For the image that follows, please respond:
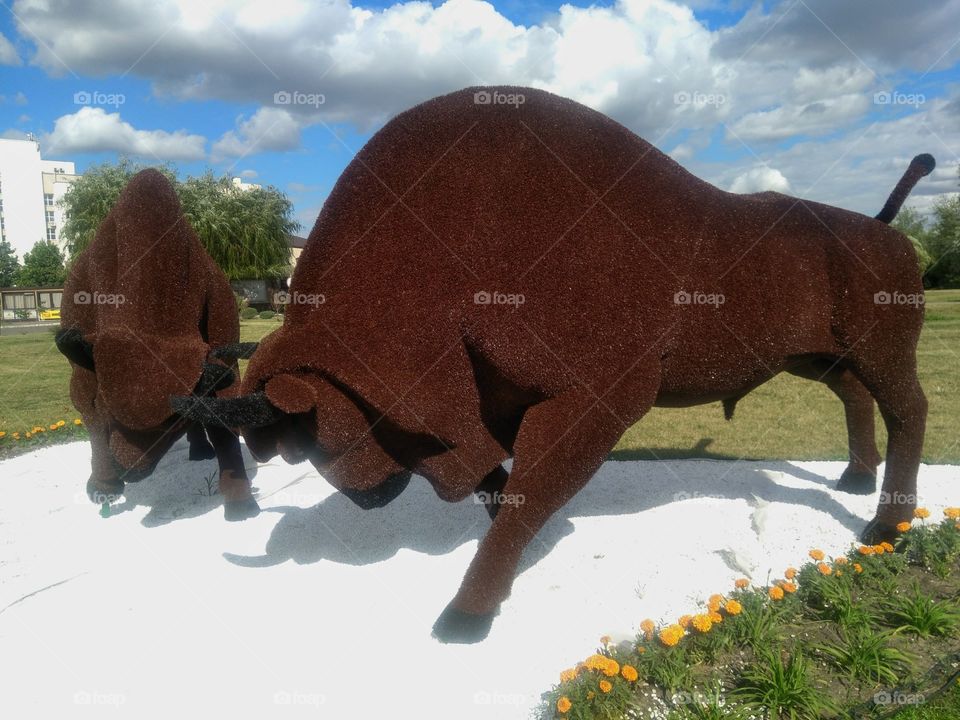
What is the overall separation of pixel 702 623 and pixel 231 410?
244cm

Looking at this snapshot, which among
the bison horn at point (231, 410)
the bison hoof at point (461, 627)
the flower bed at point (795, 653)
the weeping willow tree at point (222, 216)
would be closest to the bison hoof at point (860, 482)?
the flower bed at point (795, 653)

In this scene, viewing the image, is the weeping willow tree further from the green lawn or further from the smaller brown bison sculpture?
the smaller brown bison sculpture

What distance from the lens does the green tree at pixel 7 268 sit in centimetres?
5566

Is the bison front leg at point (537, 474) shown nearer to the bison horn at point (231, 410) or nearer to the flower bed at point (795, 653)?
the flower bed at point (795, 653)

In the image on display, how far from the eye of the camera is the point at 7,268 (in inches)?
2228

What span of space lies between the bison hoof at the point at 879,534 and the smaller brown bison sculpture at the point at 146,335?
13.5ft

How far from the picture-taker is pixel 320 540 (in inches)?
188

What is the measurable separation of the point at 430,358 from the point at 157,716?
205cm

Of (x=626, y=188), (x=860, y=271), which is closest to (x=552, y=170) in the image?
(x=626, y=188)

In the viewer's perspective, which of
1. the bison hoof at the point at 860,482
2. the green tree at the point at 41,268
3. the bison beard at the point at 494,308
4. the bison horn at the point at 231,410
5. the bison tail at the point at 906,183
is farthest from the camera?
the green tree at the point at 41,268

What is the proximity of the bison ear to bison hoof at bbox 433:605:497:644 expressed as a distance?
1332 millimetres

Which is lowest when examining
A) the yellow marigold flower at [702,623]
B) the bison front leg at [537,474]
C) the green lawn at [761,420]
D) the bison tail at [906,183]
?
the green lawn at [761,420]

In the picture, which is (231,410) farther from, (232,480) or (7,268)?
(7,268)

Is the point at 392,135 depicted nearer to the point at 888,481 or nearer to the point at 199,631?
the point at 199,631
